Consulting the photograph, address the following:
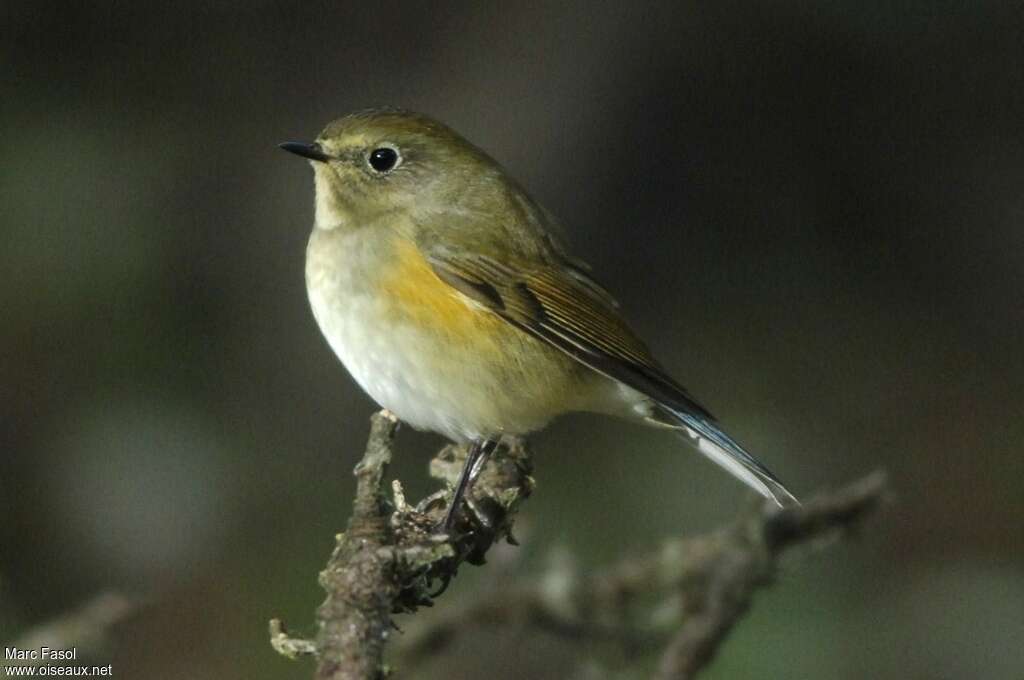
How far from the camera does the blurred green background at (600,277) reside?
5.84m

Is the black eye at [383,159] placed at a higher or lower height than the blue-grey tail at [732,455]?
higher

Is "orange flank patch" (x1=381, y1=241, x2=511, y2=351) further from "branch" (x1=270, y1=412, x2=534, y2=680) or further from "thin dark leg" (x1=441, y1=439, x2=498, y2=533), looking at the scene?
"branch" (x1=270, y1=412, x2=534, y2=680)

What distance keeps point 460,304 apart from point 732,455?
72 cm

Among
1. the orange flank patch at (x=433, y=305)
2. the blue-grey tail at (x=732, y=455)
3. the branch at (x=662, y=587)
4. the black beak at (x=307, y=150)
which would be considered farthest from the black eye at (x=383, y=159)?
the branch at (x=662, y=587)

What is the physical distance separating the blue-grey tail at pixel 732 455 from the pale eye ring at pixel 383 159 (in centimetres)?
87

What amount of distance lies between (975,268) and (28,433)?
424 cm

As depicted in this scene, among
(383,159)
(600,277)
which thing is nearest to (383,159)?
(383,159)

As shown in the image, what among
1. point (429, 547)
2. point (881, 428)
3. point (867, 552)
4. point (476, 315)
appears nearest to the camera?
point (429, 547)

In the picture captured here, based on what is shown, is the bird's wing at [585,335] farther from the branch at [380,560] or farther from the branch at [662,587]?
the branch at [380,560]

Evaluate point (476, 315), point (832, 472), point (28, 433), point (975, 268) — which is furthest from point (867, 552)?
point (28, 433)

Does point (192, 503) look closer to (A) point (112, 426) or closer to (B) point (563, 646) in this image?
(A) point (112, 426)

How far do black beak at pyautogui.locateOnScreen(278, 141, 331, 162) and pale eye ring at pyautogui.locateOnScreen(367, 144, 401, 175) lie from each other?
105 millimetres

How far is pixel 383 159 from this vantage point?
4090 millimetres

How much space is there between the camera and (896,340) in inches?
297
